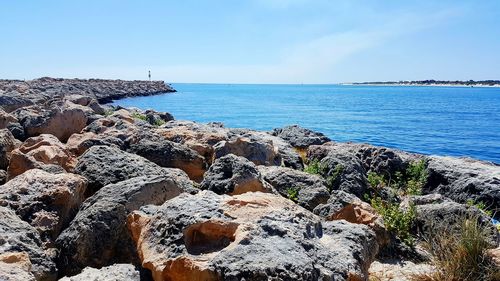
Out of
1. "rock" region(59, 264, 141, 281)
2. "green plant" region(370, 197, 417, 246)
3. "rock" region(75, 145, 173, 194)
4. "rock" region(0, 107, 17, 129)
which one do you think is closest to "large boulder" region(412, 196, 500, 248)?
"green plant" region(370, 197, 417, 246)

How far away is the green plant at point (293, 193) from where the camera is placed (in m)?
8.62

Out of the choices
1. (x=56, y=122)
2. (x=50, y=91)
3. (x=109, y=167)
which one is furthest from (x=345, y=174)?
A: (x=50, y=91)

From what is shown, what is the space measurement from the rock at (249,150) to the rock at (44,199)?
496cm

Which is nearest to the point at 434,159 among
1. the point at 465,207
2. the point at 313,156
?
the point at 313,156

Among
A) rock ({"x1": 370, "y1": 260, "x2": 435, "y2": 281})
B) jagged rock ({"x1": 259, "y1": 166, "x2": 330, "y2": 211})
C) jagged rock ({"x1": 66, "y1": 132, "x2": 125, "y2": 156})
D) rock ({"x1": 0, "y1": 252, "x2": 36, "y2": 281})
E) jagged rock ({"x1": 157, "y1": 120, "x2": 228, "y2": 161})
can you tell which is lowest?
rock ({"x1": 370, "y1": 260, "x2": 435, "y2": 281})

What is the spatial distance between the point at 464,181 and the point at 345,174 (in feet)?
13.8

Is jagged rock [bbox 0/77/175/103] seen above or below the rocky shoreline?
below

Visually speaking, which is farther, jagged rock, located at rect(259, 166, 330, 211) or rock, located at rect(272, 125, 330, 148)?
rock, located at rect(272, 125, 330, 148)

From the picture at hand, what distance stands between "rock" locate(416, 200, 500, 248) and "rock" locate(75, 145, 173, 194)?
4.73 meters

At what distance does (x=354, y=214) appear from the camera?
23.8 feet

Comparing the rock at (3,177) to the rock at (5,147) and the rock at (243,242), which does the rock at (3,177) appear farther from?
the rock at (243,242)

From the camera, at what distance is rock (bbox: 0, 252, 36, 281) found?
12.0 ft

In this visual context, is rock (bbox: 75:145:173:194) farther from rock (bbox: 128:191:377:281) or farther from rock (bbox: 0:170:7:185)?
rock (bbox: 128:191:377:281)

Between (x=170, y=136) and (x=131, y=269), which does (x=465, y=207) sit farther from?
(x=170, y=136)
